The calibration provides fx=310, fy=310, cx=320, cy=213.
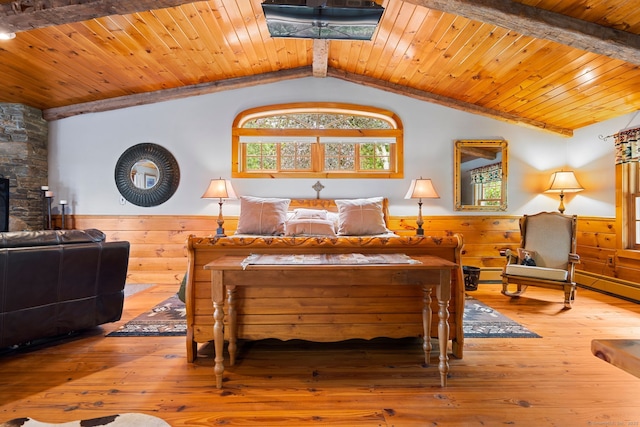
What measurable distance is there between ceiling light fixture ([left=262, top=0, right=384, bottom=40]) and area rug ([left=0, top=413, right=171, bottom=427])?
9.05 ft

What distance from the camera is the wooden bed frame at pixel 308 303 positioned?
2.14m

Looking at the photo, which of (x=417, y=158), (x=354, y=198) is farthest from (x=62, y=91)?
(x=417, y=158)

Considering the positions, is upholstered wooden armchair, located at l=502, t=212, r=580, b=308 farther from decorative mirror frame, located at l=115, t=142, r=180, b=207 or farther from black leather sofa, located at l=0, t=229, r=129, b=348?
decorative mirror frame, located at l=115, t=142, r=180, b=207

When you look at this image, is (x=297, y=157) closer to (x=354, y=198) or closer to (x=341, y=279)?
(x=354, y=198)

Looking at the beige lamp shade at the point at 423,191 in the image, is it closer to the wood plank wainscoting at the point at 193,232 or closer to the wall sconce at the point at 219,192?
the wood plank wainscoting at the point at 193,232

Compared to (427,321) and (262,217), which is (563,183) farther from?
(262,217)

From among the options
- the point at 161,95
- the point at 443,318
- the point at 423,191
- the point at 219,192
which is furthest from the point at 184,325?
the point at 161,95

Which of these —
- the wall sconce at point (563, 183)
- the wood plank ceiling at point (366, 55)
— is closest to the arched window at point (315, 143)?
the wood plank ceiling at point (366, 55)

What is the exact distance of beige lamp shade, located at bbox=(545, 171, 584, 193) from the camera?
4.18 meters

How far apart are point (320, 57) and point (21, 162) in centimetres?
426

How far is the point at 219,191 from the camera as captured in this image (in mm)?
4059

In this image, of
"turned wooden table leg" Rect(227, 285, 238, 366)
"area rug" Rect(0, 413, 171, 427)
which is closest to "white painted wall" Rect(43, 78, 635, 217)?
"turned wooden table leg" Rect(227, 285, 238, 366)

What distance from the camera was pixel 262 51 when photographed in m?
3.88

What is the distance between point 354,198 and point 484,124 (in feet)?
7.36
